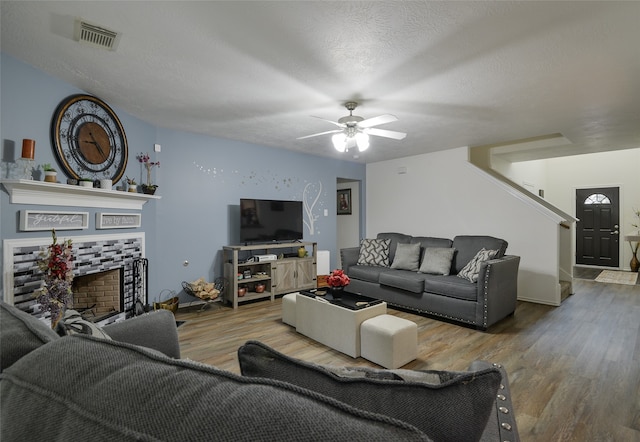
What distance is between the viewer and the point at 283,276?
487 cm

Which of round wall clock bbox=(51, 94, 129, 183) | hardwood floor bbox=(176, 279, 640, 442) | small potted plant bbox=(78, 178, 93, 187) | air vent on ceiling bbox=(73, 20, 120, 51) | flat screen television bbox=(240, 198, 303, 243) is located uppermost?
air vent on ceiling bbox=(73, 20, 120, 51)

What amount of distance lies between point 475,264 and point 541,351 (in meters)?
1.16

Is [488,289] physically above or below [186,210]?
below

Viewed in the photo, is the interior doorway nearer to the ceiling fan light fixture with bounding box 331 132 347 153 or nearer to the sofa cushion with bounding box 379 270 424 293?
the sofa cushion with bounding box 379 270 424 293

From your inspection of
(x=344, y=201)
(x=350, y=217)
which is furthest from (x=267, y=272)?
(x=344, y=201)

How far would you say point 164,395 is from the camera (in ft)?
1.54

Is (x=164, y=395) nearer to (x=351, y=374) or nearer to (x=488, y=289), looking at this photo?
(x=351, y=374)

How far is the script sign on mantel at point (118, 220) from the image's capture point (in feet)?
10.2

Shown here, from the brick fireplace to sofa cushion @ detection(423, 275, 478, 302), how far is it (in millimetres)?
3454

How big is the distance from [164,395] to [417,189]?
19.1 ft

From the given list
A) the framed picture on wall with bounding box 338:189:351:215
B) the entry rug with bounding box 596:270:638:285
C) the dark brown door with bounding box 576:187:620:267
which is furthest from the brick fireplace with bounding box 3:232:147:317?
the dark brown door with bounding box 576:187:620:267

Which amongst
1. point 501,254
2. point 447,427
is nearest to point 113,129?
point 447,427

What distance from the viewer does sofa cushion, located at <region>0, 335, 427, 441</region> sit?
1.33ft

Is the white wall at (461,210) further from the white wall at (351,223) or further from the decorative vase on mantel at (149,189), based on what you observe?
the decorative vase on mantel at (149,189)
